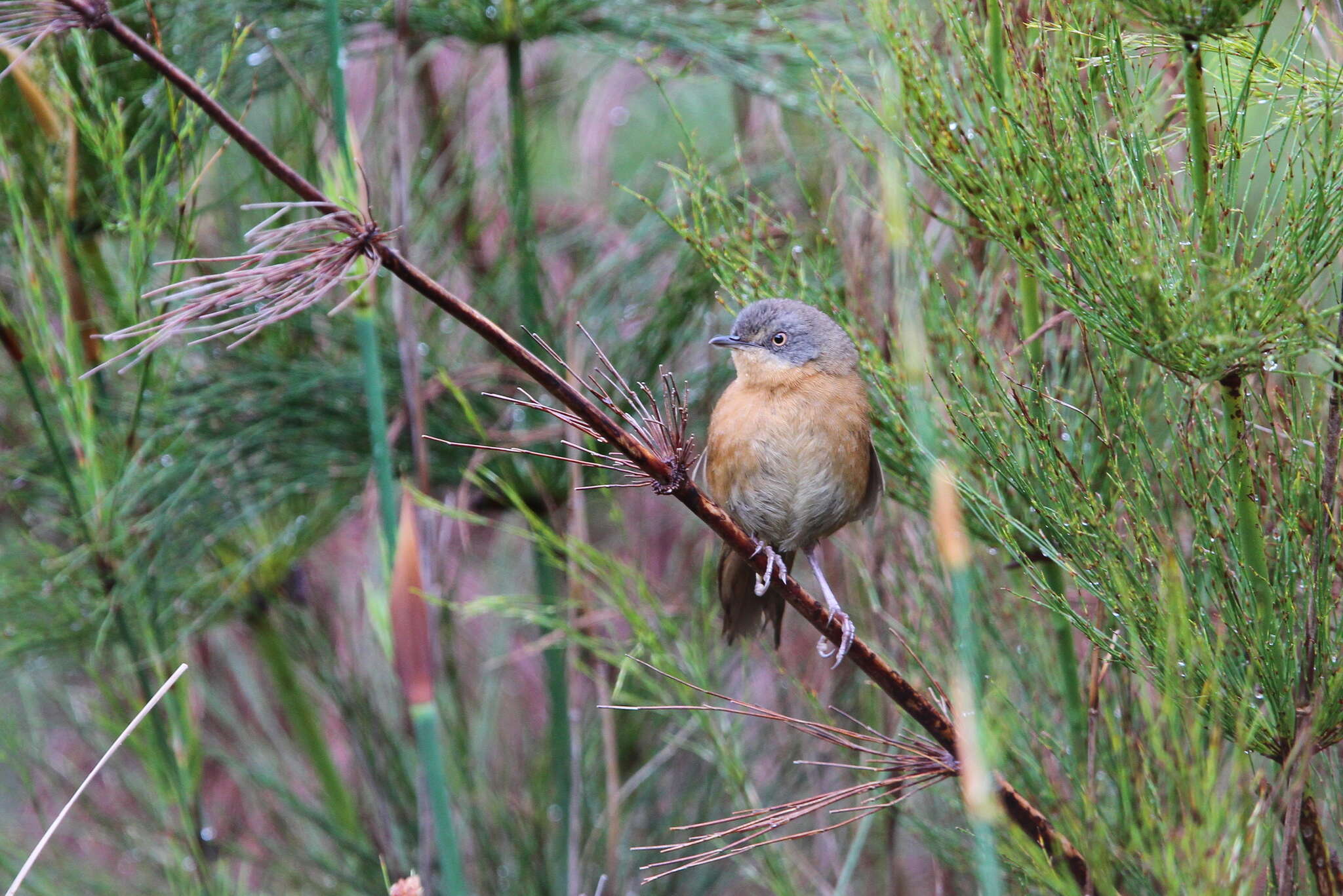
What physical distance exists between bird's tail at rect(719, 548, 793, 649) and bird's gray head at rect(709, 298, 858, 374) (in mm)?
459

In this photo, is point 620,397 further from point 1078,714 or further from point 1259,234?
point 1259,234

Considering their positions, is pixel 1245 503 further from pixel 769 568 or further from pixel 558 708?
pixel 558 708

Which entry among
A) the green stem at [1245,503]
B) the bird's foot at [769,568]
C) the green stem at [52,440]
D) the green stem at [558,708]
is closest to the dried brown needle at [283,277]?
the bird's foot at [769,568]

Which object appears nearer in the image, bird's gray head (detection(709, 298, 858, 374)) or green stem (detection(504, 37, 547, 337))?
bird's gray head (detection(709, 298, 858, 374))

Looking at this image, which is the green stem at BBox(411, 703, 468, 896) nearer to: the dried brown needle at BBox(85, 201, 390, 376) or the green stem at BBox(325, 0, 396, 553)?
the green stem at BBox(325, 0, 396, 553)

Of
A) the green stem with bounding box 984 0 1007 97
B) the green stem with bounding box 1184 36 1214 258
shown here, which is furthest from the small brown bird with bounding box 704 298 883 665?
the green stem with bounding box 1184 36 1214 258

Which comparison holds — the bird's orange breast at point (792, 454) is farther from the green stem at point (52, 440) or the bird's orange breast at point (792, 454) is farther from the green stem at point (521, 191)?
the green stem at point (52, 440)

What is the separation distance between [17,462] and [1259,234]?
318 cm

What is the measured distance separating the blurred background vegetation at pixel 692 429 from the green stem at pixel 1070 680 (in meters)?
0.01

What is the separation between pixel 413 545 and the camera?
149 centimetres

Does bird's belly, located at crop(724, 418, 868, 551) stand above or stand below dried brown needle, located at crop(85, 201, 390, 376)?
below

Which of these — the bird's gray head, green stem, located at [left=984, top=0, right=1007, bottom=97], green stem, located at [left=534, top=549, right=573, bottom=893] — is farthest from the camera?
green stem, located at [left=534, top=549, right=573, bottom=893]

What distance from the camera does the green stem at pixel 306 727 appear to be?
3.68 m

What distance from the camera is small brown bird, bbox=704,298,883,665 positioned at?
2523 mm
